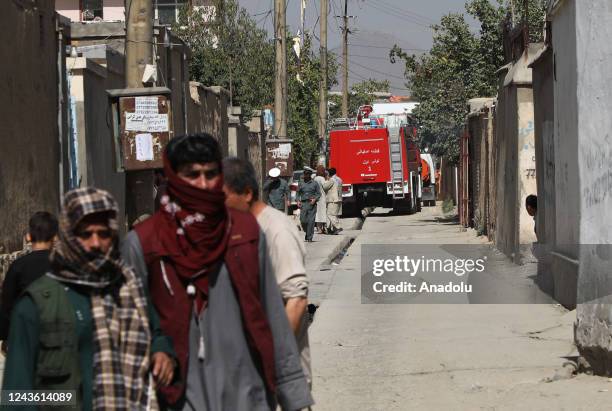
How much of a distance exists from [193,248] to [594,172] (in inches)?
242

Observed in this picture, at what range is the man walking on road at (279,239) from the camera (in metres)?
5.21

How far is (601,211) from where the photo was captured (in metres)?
9.42

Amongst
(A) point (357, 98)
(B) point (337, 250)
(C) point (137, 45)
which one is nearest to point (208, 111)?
(B) point (337, 250)

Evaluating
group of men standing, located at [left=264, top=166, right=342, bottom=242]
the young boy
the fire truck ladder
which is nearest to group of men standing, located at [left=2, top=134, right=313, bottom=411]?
the young boy

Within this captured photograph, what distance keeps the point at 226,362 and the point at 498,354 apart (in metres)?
Answer: 6.45

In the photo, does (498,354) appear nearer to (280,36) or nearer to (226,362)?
(226,362)

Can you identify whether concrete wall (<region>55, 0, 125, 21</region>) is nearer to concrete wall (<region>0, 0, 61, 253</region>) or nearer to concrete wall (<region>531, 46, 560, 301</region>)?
concrete wall (<region>531, 46, 560, 301</region>)

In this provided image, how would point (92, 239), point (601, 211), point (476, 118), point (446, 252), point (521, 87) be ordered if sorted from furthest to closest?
1. point (476, 118)
2. point (446, 252)
3. point (521, 87)
4. point (601, 211)
5. point (92, 239)

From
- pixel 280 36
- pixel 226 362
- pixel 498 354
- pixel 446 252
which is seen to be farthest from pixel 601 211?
pixel 280 36

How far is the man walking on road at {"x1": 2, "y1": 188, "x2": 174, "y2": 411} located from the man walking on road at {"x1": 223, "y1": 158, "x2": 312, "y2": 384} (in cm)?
114

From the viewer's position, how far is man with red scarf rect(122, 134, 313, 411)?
4.29 metres

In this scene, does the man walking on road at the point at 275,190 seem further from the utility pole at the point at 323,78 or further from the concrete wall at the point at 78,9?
the concrete wall at the point at 78,9

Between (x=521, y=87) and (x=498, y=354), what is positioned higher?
(x=521, y=87)

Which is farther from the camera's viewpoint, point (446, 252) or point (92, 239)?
point (446, 252)
